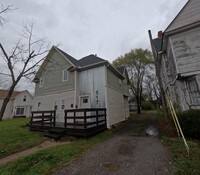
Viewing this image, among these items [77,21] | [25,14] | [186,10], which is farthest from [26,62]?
[186,10]

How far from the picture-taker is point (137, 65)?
2367 cm

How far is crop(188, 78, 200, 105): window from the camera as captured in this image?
283 inches

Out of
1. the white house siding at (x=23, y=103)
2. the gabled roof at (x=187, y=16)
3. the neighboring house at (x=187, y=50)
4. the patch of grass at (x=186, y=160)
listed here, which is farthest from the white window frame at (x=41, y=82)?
the white house siding at (x=23, y=103)

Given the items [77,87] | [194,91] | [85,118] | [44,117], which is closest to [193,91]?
[194,91]

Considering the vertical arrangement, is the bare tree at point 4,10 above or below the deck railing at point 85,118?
above

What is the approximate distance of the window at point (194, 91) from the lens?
718 cm

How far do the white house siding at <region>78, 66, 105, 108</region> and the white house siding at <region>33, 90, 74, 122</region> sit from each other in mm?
1158

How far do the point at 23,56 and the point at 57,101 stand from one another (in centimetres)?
572

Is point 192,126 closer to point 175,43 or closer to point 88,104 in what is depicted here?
point 175,43

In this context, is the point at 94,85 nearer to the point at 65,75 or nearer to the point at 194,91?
the point at 65,75

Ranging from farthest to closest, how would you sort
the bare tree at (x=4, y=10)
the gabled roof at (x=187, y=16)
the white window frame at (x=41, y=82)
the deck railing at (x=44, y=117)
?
the white window frame at (x=41, y=82) → the deck railing at (x=44, y=117) → the gabled roof at (x=187, y=16) → the bare tree at (x=4, y=10)

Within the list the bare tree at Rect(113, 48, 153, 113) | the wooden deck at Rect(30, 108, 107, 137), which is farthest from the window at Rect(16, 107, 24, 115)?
the bare tree at Rect(113, 48, 153, 113)

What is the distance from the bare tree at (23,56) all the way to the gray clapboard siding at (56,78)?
304 centimetres

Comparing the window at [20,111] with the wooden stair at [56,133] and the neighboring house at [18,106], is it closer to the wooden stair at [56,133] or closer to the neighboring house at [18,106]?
the neighboring house at [18,106]
